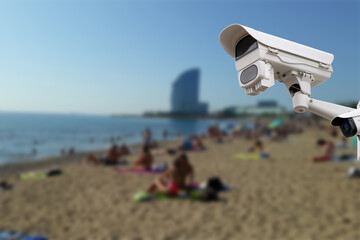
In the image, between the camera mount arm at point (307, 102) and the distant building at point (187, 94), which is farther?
the distant building at point (187, 94)

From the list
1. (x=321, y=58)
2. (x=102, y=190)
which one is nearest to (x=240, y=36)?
(x=321, y=58)

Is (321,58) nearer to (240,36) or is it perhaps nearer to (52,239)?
(240,36)

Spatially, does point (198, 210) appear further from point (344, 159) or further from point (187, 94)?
point (187, 94)

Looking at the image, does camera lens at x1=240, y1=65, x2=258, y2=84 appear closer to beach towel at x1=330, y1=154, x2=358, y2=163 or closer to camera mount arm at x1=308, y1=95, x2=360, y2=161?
camera mount arm at x1=308, y1=95, x2=360, y2=161

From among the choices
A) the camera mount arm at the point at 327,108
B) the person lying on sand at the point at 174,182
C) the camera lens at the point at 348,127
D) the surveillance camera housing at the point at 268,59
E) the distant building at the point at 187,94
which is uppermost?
the distant building at the point at 187,94

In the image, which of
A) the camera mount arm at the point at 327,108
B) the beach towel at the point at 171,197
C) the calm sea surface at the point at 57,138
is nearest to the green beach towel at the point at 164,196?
the beach towel at the point at 171,197

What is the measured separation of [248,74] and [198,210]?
5.11 meters

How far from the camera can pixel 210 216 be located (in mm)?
5211

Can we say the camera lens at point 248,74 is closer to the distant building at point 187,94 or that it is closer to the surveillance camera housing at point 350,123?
the surveillance camera housing at point 350,123

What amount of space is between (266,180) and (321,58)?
7.41 meters

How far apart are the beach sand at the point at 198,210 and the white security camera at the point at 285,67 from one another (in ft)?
13.3

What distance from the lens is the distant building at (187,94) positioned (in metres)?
126

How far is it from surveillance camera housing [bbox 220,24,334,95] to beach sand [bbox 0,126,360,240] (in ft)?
13.5

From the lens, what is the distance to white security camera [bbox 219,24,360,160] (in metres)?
0.86
